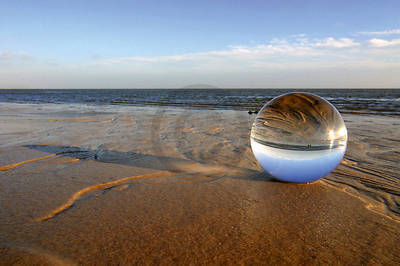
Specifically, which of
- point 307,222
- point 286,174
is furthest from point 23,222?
point 286,174

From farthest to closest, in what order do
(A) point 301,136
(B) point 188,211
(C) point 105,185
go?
1. (C) point 105,185
2. (A) point 301,136
3. (B) point 188,211

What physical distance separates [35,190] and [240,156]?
315 cm

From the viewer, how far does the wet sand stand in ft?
5.93

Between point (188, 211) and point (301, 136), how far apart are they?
1470 millimetres

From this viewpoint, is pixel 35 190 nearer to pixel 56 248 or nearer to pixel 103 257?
pixel 56 248

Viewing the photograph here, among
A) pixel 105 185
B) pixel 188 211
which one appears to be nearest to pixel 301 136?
pixel 188 211

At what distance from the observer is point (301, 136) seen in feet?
8.77

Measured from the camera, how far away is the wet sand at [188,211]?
5.93 ft

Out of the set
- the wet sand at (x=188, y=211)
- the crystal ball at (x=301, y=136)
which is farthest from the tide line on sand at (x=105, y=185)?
the crystal ball at (x=301, y=136)

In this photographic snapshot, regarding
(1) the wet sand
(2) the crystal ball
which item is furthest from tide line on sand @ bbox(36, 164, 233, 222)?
(2) the crystal ball

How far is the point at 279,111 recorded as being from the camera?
9.29 feet

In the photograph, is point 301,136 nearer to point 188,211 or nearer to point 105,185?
point 188,211

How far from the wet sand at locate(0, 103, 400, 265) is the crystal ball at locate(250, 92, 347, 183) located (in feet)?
1.14

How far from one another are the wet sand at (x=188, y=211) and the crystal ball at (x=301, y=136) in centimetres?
35
